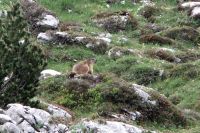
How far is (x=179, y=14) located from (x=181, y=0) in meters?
3.50

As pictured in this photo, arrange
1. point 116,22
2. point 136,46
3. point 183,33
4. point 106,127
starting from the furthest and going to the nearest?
point 116,22
point 183,33
point 136,46
point 106,127

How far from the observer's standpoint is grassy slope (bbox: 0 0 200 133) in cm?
2322

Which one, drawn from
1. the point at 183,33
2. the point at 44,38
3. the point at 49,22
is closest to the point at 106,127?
the point at 44,38

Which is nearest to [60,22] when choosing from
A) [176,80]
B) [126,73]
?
[126,73]

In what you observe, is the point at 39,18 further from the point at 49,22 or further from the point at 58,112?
the point at 58,112

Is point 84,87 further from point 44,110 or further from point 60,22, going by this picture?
point 60,22

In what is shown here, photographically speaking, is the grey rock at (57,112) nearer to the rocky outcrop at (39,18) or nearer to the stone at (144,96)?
the stone at (144,96)

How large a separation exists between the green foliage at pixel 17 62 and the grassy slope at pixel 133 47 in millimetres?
4652

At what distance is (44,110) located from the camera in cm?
1588

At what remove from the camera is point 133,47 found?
3011cm

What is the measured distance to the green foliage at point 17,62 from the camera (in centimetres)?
1484

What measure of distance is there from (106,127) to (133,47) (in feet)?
52.9

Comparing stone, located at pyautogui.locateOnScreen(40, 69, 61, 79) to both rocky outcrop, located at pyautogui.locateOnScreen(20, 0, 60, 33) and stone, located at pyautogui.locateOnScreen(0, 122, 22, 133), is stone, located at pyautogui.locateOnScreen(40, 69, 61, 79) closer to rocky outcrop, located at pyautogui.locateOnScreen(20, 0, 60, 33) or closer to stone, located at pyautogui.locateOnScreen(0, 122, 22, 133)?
rocky outcrop, located at pyautogui.locateOnScreen(20, 0, 60, 33)

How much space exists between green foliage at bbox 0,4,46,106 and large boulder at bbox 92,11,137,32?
58.6 feet
